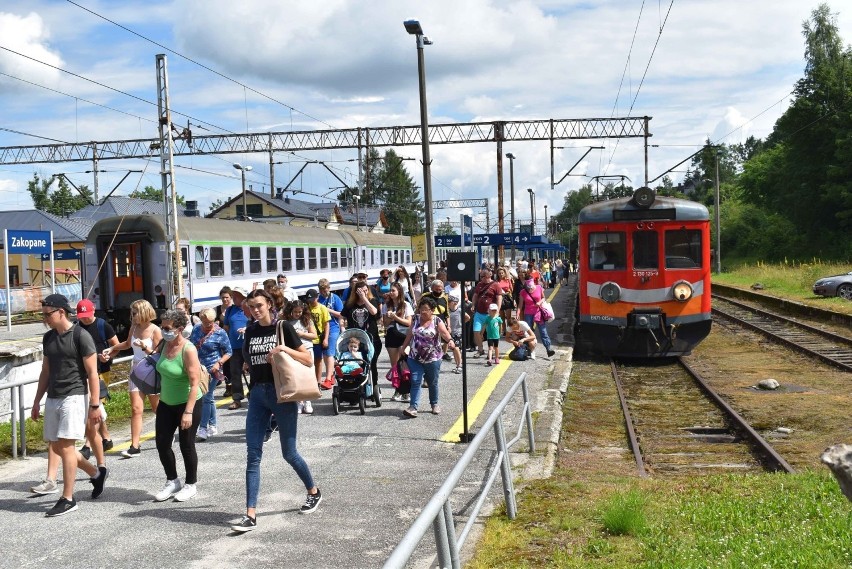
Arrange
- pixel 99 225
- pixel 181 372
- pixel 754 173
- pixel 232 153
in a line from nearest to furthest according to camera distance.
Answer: pixel 181 372
pixel 99 225
pixel 232 153
pixel 754 173

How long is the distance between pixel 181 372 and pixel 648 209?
37.5 feet

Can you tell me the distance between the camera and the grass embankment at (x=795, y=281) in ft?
94.4

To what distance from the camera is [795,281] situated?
39.6 m

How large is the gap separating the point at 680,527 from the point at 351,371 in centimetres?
569

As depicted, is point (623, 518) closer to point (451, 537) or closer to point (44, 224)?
point (451, 537)

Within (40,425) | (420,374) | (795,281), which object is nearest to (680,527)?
(420,374)

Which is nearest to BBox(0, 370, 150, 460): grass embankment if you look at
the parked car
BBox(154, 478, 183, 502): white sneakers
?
BBox(154, 478, 183, 502): white sneakers

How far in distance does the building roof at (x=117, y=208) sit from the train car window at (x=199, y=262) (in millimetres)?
34790

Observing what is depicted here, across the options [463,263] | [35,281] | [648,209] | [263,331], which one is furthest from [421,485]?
[35,281]

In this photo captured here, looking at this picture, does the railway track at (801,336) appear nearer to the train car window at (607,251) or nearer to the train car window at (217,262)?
the train car window at (607,251)

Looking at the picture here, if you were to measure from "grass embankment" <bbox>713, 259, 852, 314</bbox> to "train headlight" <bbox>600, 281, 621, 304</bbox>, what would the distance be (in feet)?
37.3

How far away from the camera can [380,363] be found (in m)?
16.4

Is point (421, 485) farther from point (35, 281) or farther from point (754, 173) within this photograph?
point (754, 173)

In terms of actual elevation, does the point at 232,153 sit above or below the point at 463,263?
above
